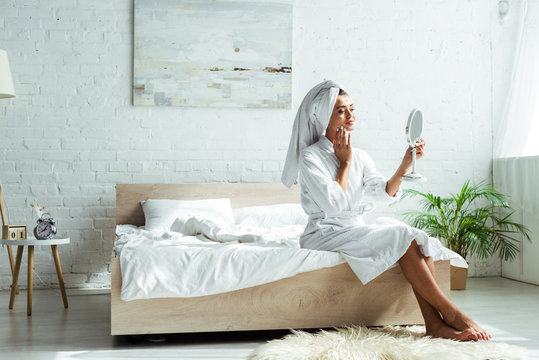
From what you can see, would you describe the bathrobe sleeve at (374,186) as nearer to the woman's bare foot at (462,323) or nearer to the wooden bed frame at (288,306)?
the wooden bed frame at (288,306)

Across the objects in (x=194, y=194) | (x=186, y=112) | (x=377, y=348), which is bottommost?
(x=377, y=348)

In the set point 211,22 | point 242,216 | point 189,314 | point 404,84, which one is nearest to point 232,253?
point 189,314

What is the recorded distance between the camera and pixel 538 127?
15.4 ft

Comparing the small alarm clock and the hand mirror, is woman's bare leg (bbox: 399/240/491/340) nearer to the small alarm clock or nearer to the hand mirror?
the hand mirror

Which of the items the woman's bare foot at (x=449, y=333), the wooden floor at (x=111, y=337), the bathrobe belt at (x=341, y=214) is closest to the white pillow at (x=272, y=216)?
the wooden floor at (x=111, y=337)

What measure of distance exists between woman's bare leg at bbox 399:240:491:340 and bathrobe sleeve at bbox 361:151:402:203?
0.40 meters

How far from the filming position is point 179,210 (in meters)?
4.38

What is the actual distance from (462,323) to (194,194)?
2.54 meters

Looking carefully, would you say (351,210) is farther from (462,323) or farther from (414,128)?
(462,323)

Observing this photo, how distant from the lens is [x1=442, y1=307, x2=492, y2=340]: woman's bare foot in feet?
8.59

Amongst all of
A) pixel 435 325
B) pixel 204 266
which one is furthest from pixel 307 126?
pixel 435 325

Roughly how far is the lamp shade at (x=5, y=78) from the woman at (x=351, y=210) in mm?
2238

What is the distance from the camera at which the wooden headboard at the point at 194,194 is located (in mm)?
4598

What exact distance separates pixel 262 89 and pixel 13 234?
2218 mm
